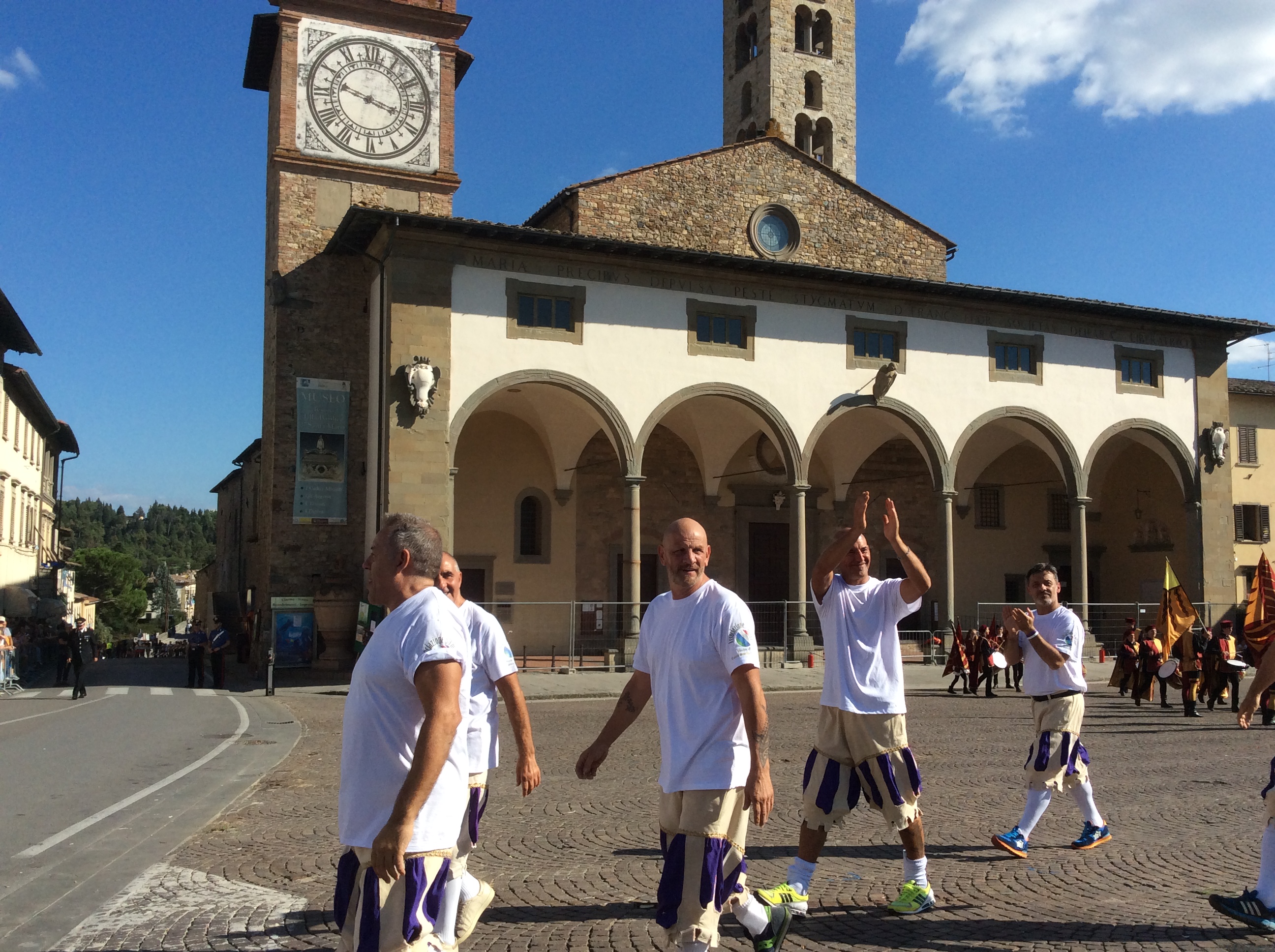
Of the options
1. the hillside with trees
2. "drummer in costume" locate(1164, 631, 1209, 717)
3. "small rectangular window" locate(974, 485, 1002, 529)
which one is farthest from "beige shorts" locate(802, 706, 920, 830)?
the hillside with trees

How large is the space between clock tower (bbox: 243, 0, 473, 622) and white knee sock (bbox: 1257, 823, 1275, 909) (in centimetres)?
1922

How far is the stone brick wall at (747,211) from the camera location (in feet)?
85.7

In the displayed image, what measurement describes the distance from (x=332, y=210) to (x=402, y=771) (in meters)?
23.9

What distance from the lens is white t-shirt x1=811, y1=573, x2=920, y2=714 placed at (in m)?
5.41

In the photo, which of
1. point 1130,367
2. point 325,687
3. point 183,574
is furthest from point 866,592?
point 183,574

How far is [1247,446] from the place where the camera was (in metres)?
34.3

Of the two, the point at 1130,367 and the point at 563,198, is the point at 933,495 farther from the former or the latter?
the point at 563,198

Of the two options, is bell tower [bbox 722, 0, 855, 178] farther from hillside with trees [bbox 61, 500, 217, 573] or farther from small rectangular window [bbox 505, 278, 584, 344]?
hillside with trees [bbox 61, 500, 217, 573]

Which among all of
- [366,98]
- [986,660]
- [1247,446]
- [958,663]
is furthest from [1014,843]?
[1247,446]

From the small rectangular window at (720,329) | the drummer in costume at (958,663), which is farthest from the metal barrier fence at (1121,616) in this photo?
the small rectangular window at (720,329)

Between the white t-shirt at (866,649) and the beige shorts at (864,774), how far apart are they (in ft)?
0.22

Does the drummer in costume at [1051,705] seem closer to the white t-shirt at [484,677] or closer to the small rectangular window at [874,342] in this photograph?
the white t-shirt at [484,677]

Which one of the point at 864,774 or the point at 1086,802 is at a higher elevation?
the point at 864,774

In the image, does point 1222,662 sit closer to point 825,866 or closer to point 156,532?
point 825,866
